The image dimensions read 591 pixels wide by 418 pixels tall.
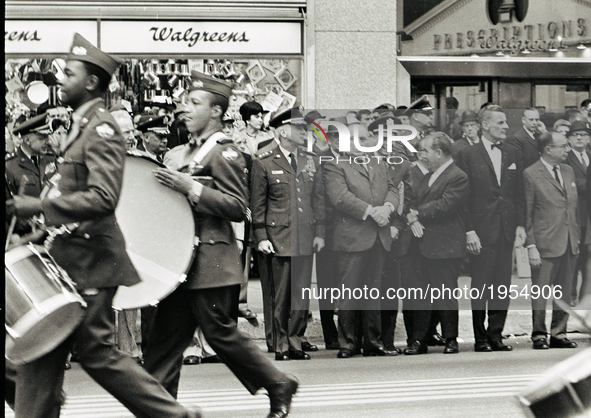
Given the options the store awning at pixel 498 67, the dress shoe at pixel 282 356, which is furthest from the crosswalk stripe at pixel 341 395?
the store awning at pixel 498 67

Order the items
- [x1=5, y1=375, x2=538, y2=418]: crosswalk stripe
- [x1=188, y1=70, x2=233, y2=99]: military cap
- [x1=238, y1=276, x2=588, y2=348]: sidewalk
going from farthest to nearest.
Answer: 1. [x1=238, y1=276, x2=588, y2=348]: sidewalk
2. [x1=5, y1=375, x2=538, y2=418]: crosswalk stripe
3. [x1=188, y1=70, x2=233, y2=99]: military cap

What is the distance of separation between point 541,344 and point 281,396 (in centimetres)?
379

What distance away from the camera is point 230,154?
593 centimetres

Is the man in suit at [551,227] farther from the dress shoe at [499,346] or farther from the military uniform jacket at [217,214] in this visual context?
the military uniform jacket at [217,214]

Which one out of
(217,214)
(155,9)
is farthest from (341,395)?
(155,9)

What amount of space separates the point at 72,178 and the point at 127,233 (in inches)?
25.1

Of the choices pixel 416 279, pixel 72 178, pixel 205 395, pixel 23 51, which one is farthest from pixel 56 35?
pixel 72 178

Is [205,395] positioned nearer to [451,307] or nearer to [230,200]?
[230,200]

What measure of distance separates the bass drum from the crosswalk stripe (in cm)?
106

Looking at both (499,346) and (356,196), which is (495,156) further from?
(499,346)

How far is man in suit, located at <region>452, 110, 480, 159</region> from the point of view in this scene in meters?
8.91

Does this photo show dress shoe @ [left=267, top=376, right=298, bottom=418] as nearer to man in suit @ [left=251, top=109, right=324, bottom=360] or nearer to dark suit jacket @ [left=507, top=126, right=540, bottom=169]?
man in suit @ [left=251, top=109, right=324, bottom=360]

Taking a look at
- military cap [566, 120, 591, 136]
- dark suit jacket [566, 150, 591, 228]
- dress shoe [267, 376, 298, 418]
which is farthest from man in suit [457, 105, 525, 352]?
dress shoe [267, 376, 298, 418]

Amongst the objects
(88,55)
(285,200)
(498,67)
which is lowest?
(285,200)
